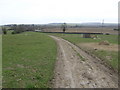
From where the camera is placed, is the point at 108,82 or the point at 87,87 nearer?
the point at 87,87

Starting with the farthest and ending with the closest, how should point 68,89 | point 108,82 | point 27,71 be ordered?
point 27,71
point 108,82
point 68,89

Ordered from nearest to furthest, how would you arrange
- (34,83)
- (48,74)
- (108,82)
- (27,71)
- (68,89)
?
1. (68,89)
2. (34,83)
3. (108,82)
4. (48,74)
5. (27,71)

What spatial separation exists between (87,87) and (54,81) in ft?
6.27

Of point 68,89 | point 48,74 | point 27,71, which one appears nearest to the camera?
point 68,89

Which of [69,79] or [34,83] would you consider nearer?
[34,83]

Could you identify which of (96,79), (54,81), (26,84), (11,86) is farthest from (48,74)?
(96,79)

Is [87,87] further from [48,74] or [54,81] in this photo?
[48,74]

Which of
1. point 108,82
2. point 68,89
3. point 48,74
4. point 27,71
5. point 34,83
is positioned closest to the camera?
point 68,89

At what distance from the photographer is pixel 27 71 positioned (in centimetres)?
934

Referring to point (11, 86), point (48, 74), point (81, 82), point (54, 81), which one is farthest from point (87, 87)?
point (11, 86)

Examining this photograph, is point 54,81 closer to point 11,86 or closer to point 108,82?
point 11,86

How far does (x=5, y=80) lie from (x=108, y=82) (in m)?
6.10

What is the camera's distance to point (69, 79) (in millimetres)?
8086

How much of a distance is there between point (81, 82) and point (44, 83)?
7.05ft
